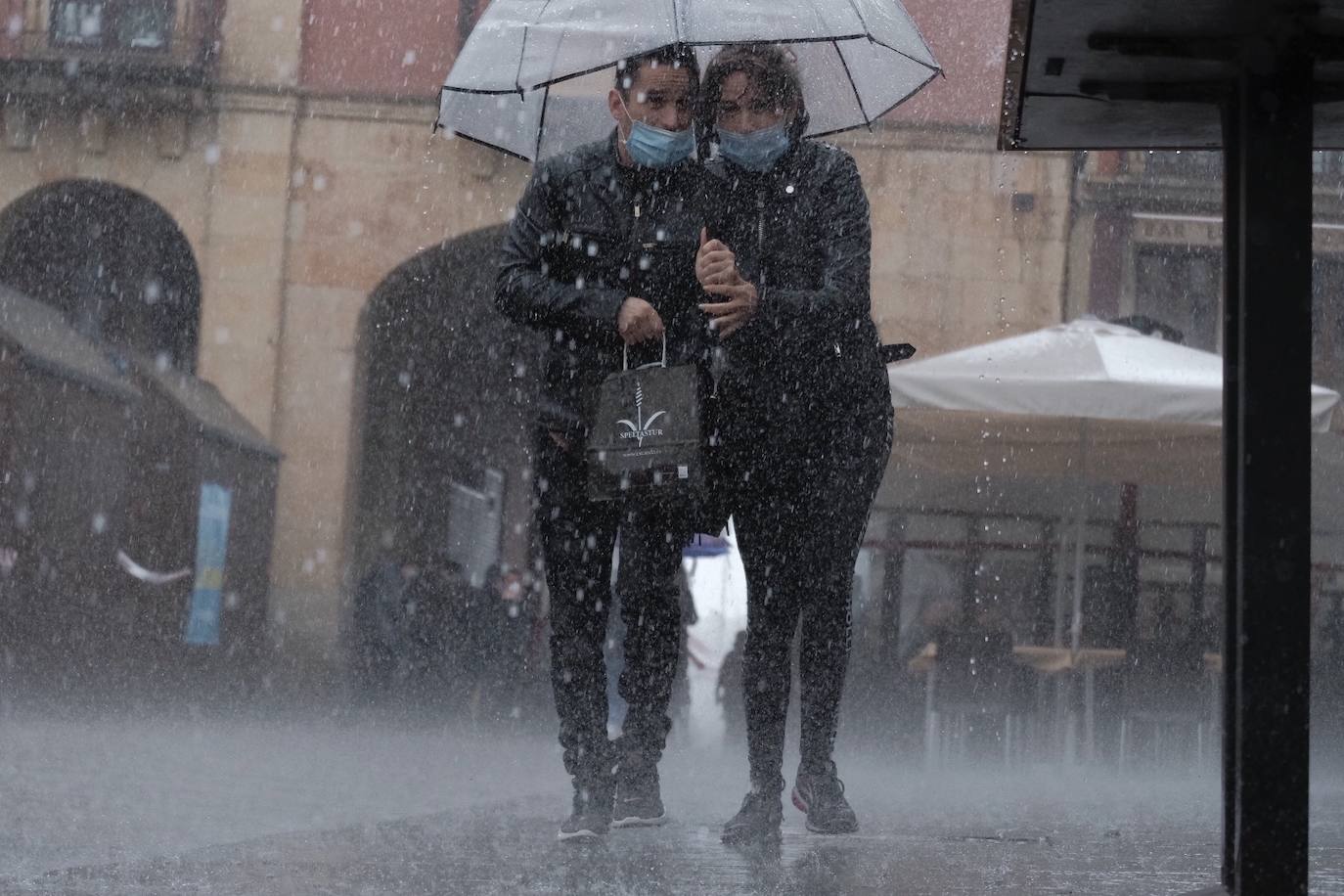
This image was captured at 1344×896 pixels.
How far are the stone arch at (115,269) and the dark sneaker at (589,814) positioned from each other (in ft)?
46.5

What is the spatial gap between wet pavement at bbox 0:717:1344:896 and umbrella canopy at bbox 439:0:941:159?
5.46ft

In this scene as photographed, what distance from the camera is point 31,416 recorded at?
12.4 m

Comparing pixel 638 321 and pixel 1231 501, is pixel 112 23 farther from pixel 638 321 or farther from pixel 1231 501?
pixel 1231 501

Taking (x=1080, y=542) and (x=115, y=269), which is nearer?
(x=1080, y=542)

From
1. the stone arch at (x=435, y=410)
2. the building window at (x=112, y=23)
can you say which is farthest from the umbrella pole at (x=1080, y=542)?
the building window at (x=112, y=23)

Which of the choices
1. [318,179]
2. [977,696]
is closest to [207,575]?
[318,179]

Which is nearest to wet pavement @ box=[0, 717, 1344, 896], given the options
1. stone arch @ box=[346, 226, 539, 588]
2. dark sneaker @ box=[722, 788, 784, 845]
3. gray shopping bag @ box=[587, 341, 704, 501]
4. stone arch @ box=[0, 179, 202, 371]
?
dark sneaker @ box=[722, 788, 784, 845]

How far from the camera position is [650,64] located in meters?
3.76

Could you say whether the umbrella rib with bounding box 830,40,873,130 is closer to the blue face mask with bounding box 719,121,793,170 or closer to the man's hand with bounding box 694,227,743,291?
the blue face mask with bounding box 719,121,793,170

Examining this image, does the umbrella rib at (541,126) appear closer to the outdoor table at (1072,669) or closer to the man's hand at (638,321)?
the man's hand at (638,321)

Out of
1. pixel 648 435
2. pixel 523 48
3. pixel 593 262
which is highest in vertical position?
pixel 523 48

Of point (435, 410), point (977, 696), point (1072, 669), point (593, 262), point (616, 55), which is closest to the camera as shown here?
point (593, 262)

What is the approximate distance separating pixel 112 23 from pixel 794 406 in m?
14.0

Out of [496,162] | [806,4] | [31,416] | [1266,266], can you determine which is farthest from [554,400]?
[496,162]
